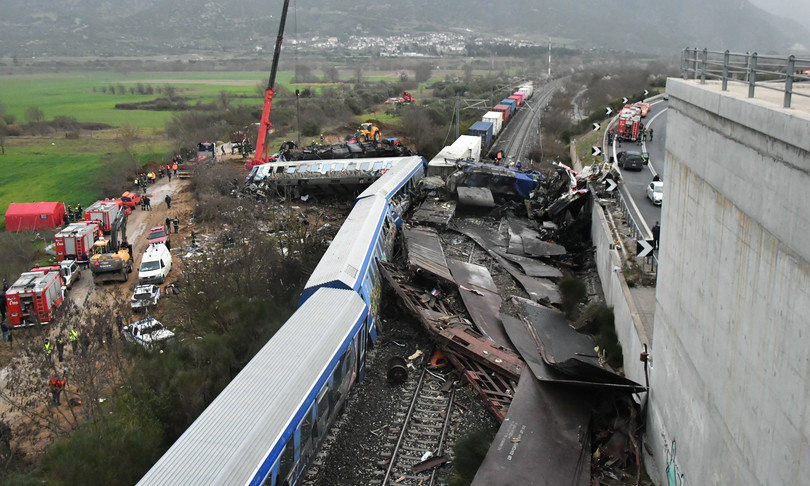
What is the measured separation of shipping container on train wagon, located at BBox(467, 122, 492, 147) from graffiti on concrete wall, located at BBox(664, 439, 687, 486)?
35458 millimetres

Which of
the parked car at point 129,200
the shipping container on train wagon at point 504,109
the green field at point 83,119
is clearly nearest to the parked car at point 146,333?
the parked car at point 129,200

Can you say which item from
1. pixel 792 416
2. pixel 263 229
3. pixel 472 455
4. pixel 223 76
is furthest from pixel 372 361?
pixel 223 76

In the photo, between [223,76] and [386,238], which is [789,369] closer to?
[386,238]

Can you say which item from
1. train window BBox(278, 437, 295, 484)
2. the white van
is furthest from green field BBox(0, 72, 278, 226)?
train window BBox(278, 437, 295, 484)

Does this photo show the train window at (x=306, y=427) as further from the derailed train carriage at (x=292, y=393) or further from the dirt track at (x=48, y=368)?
the dirt track at (x=48, y=368)

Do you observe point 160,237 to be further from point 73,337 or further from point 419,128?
point 419,128

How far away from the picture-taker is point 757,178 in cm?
650

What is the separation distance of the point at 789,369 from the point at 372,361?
10.7 meters

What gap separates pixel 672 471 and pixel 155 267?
2101 cm

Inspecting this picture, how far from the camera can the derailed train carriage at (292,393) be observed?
8477mm

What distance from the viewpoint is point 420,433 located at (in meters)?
12.6

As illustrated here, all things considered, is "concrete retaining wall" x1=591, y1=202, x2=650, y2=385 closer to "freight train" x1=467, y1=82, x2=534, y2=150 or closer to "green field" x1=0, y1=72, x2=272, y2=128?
"freight train" x1=467, y1=82, x2=534, y2=150

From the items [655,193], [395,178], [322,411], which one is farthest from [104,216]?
[655,193]

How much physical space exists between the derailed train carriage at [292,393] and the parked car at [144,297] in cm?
859
